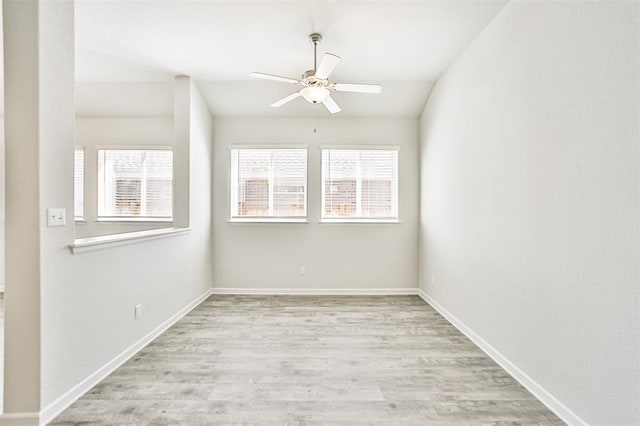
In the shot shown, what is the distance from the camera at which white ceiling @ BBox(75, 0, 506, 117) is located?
2734 mm

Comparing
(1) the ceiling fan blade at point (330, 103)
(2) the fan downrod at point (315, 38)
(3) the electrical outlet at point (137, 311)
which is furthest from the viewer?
(1) the ceiling fan blade at point (330, 103)

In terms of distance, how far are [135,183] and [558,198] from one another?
5.12 m

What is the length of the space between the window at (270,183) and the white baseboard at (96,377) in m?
1.88

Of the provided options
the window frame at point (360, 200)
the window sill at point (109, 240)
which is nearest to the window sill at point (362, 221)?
the window frame at point (360, 200)

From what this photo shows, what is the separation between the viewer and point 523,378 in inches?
91.7

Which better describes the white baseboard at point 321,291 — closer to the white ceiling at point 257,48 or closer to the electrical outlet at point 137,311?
the electrical outlet at point 137,311

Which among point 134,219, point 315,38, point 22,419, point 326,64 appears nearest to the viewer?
point 22,419

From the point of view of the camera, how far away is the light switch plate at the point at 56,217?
1945 mm

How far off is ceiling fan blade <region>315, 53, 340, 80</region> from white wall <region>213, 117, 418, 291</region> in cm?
206

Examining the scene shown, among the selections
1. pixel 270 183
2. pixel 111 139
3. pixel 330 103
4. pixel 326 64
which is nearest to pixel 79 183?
pixel 111 139

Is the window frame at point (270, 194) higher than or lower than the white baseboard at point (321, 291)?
higher

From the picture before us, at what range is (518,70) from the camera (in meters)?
2.46

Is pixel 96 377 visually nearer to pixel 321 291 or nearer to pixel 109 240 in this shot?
pixel 109 240

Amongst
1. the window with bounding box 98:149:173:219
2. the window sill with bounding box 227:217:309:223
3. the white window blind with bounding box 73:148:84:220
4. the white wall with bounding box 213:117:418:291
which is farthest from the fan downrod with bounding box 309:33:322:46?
the white window blind with bounding box 73:148:84:220
